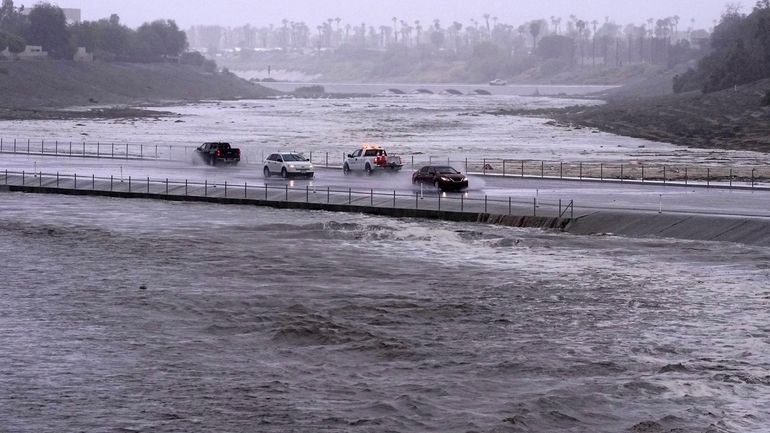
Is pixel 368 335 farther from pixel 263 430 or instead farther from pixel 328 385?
pixel 263 430

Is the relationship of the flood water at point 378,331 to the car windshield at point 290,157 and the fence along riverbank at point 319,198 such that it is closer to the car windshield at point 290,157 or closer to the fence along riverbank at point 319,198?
the fence along riverbank at point 319,198

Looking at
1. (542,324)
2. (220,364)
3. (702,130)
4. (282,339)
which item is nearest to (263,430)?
(220,364)

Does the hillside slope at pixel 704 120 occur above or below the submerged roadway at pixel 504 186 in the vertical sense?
above

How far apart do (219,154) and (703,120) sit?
6517 centimetres

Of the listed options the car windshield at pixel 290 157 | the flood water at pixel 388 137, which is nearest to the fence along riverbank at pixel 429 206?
the car windshield at pixel 290 157

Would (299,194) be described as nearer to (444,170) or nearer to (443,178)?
(443,178)

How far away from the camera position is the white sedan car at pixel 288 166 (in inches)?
2800

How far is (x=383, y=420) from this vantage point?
26.4 m

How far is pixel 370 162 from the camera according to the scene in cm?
7356

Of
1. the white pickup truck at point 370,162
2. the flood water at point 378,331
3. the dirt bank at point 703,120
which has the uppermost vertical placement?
the dirt bank at point 703,120

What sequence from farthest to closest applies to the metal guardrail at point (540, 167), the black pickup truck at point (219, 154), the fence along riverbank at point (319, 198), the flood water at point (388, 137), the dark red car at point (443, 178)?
the flood water at point (388, 137)
the black pickup truck at point (219, 154)
the metal guardrail at point (540, 167)
the dark red car at point (443, 178)
the fence along riverbank at point (319, 198)

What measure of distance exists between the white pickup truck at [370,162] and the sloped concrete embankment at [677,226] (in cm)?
2339

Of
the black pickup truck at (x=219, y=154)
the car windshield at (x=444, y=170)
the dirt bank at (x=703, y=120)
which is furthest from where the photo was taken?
the dirt bank at (x=703, y=120)

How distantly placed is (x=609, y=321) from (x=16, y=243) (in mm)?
26031
